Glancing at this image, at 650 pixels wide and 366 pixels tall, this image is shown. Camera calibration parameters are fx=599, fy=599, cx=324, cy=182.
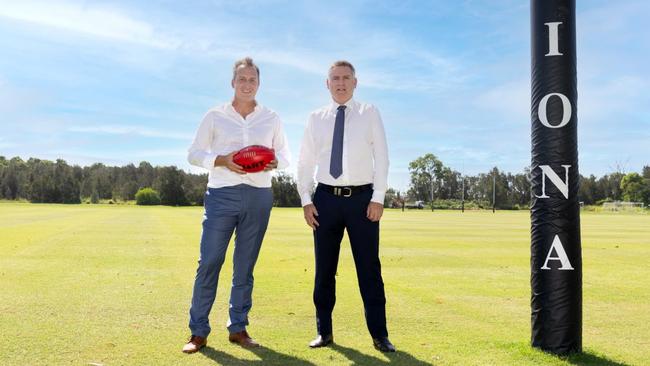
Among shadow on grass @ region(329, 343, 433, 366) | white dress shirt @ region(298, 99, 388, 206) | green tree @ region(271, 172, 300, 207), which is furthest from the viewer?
green tree @ region(271, 172, 300, 207)

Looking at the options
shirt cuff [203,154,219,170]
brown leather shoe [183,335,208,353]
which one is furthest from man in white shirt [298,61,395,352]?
brown leather shoe [183,335,208,353]

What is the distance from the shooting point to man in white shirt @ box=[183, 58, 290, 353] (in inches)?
223

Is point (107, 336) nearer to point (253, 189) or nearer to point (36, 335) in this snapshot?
point (36, 335)

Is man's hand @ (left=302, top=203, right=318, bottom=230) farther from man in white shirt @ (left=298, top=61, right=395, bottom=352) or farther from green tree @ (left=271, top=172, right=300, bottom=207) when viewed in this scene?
green tree @ (left=271, top=172, right=300, bottom=207)

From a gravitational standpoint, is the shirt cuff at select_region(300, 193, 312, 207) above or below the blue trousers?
above

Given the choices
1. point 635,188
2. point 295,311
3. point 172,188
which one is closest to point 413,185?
point 635,188

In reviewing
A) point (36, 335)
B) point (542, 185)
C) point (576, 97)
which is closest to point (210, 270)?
point (36, 335)

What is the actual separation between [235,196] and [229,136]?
1.92 ft

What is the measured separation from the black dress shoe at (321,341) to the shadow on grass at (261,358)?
1.18ft

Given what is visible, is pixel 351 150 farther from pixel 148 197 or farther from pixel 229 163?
pixel 148 197

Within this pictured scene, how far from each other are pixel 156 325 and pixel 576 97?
16.2 feet

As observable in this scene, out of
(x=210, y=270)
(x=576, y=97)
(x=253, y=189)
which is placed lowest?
(x=210, y=270)

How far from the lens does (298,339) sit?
6.07 meters

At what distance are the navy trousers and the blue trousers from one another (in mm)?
601
